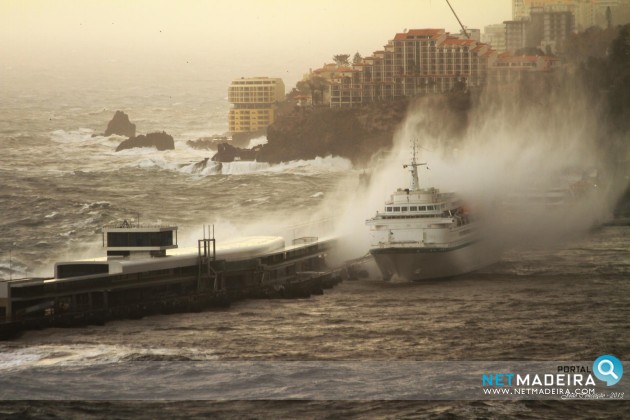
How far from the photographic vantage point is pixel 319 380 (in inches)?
1559

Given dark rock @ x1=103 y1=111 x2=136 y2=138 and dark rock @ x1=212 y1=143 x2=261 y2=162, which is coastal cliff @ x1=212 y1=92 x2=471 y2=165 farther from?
dark rock @ x1=103 y1=111 x2=136 y2=138

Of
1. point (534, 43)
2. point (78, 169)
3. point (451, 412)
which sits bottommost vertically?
point (451, 412)

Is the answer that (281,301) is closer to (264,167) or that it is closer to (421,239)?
(421,239)

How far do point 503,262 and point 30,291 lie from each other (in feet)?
90.0

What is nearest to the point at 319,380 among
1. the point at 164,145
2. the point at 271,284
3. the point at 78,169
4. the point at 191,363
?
the point at 191,363

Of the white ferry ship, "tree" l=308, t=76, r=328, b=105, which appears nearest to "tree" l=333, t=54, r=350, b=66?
"tree" l=308, t=76, r=328, b=105

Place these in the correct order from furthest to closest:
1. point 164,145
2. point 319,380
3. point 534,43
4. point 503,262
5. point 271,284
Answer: point 534,43, point 164,145, point 503,262, point 271,284, point 319,380

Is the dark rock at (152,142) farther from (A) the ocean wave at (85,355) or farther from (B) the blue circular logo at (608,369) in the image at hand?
(B) the blue circular logo at (608,369)

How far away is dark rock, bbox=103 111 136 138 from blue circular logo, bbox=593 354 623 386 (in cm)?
7623

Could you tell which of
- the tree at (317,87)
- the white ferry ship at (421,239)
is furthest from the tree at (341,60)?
the white ferry ship at (421,239)

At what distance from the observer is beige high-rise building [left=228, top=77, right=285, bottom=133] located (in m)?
122

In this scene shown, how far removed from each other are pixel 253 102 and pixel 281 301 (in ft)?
222

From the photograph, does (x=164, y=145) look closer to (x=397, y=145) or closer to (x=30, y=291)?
(x=397, y=145)

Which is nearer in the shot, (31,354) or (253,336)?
(31,354)
